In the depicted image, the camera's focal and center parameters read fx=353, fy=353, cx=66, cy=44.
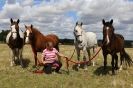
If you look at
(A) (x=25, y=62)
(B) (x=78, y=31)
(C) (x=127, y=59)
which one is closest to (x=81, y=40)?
(B) (x=78, y=31)

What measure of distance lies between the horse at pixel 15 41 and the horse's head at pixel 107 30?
4.95 metres

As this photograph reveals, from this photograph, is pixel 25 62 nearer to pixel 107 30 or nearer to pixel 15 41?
pixel 15 41

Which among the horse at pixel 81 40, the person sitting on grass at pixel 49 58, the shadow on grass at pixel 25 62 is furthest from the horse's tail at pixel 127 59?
the shadow on grass at pixel 25 62

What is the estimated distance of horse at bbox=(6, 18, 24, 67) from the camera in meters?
17.8

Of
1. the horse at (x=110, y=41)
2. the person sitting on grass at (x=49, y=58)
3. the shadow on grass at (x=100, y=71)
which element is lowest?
the shadow on grass at (x=100, y=71)

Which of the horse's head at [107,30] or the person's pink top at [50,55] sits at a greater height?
the horse's head at [107,30]

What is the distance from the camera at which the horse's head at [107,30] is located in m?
15.0

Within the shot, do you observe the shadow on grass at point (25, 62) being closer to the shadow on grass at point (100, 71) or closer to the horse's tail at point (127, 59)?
the shadow on grass at point (100, 71)

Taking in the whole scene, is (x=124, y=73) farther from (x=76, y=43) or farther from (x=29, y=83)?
(x=29, y=83)

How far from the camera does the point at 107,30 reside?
1501 centimetres

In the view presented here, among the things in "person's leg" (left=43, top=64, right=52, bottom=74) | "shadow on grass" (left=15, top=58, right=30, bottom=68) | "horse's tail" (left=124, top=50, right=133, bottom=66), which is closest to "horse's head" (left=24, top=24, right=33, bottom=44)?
"person's leg" (left=43, top=64, right=52, bottom=74)

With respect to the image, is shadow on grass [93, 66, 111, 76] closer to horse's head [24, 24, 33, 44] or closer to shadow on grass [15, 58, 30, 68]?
horse's head [24, 24, 33, 44]

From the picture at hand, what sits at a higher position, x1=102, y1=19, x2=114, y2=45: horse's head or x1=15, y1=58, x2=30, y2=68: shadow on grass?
x1=102, y1=19, x2=114, y2=45: horse's head

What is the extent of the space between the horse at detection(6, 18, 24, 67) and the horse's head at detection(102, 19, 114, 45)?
495 centimetres
